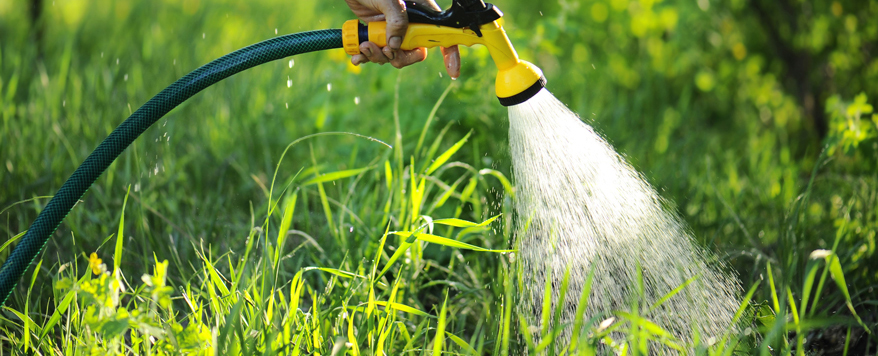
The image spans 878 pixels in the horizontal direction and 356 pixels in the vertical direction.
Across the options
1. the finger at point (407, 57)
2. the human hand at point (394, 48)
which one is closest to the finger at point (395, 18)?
the human hand at point (394, 48)

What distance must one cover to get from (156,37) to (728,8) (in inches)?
134

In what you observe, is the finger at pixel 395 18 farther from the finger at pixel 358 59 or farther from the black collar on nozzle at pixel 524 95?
the black collar on nozzle at pixel 524 95

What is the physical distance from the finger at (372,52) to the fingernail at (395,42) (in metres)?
0.06

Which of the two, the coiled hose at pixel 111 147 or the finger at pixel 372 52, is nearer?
the coiled hose at pixel 111 147

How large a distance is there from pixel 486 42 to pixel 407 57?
0.29 meters

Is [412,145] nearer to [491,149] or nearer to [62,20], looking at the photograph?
[491,149]

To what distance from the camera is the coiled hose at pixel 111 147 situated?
133cm

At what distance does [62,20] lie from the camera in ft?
14.3

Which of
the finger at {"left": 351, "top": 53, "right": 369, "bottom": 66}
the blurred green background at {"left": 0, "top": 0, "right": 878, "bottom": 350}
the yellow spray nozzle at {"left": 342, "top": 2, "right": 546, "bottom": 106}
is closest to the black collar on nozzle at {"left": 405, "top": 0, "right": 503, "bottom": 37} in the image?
the yellow spray nozzle at {"left": 342, "top": 2, "right": 546, "bottom": 106}

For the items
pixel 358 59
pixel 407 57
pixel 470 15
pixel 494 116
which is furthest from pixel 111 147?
pixel 494 116

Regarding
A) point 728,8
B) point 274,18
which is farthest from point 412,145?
point 274,18

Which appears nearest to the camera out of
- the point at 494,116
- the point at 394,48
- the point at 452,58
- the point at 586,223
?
the point at 394,48

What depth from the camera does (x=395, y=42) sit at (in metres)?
1.44

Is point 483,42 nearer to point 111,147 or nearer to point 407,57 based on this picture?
point 407,57
